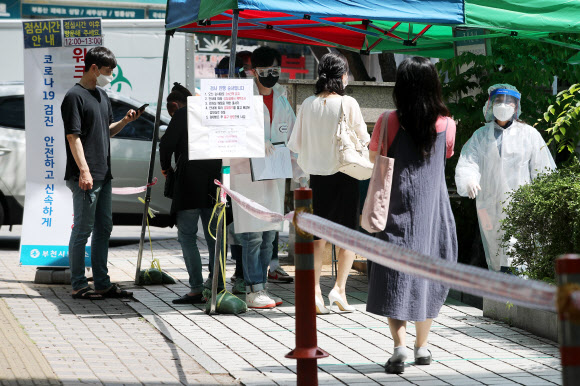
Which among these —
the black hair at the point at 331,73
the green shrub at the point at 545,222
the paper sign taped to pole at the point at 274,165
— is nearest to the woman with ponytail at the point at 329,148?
the black hair at the point at 331,73

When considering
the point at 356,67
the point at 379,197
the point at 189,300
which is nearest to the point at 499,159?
the point at 379,197

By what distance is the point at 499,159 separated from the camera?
7852 millimetres

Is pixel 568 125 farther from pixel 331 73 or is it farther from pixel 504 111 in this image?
pixel 331 73

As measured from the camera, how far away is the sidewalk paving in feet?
17.2

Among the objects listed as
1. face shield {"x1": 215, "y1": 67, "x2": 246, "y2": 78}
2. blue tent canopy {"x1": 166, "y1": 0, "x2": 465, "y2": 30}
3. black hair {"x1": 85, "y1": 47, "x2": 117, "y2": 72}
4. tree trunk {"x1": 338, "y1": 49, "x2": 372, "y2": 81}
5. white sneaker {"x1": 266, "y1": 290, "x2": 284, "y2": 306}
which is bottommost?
white sneaker {"x1": 266, "y1": 290, "x2": 284, "y2": 306}

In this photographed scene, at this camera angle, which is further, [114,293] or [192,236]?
[114,293]

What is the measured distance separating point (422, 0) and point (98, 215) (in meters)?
3.23

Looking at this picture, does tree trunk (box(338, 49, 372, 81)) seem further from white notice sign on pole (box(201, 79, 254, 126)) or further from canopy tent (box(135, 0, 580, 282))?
white notice sign on pole (box(201, 79, 254, 126))

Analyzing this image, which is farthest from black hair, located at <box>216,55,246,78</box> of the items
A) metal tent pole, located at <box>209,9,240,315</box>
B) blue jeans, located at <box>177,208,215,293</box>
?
blue jeans, located at <box>177,208,215,293</box>

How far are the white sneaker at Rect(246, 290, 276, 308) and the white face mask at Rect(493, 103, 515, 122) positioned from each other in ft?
8.18

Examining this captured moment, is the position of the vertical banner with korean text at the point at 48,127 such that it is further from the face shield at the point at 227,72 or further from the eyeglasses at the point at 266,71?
the eyeglasses at the point at 266,71

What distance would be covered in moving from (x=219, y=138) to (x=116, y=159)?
197 inches

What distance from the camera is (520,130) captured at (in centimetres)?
783

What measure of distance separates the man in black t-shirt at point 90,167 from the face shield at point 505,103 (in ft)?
10.0
